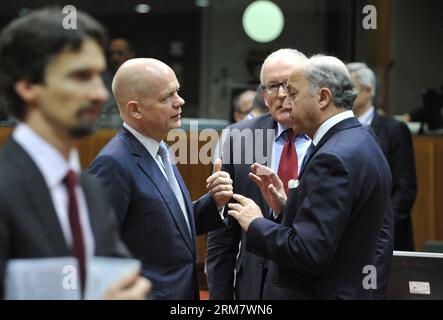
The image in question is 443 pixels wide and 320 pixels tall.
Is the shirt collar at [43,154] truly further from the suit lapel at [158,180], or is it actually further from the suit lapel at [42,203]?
the suit lapel at [158,180]

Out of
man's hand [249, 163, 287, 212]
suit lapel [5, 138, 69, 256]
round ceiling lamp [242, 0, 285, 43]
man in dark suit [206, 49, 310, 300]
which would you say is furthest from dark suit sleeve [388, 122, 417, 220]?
round ceiling lamp [242, 0, 285, 43]

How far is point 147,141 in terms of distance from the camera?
277 centimetres

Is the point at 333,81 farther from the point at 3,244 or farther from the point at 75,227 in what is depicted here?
the point at 3,244

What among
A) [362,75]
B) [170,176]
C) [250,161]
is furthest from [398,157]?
[170,176]

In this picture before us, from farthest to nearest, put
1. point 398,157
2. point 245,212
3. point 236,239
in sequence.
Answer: point 398,157 → point 236,239 → point 245,212

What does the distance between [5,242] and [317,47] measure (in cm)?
801

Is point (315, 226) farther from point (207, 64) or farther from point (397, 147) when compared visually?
point (207, 64)

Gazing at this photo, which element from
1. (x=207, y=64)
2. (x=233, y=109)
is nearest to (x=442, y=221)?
(x=233, y=109)

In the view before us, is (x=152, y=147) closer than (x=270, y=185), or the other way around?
(x=152, y=147)

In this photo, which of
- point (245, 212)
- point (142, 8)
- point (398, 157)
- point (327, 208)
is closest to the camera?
point (327, 208)

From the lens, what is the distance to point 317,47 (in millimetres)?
9188

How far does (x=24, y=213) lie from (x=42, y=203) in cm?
4

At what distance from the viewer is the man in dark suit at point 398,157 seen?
487 cm

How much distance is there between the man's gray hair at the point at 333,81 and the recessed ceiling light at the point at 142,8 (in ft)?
23.0
